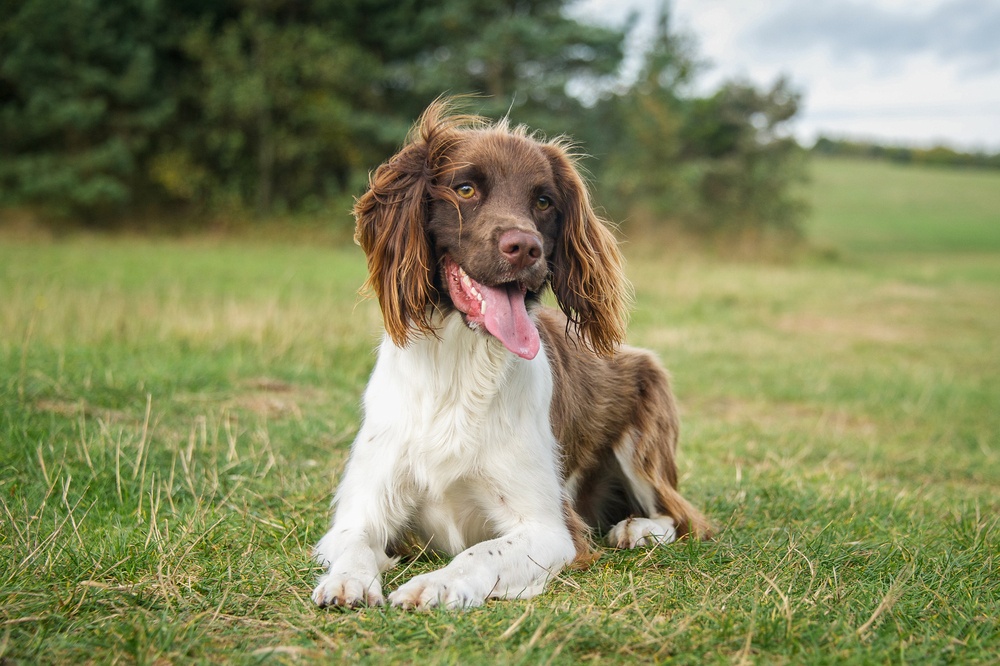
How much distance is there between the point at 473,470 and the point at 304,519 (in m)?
0.96

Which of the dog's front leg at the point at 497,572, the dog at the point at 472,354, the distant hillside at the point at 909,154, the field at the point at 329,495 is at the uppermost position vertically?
the distant hillside at the point at 909,154

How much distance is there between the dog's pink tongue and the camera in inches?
120

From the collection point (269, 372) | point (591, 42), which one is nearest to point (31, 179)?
point (591, 42)

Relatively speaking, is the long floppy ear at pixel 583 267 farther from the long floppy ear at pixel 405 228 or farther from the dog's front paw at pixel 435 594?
the dog's front paw at pixel 435 594

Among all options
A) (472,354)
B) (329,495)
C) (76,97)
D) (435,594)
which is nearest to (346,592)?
(435,594)

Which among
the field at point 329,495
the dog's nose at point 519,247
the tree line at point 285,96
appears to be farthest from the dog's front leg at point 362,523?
the tree line at point 285,96

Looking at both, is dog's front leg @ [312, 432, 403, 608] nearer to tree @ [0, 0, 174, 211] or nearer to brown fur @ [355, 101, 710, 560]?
brown fur @ [355, 101, 710, 560]

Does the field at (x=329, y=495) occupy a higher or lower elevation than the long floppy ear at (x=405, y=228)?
lower

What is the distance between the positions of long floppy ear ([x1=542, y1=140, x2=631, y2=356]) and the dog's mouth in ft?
1.24

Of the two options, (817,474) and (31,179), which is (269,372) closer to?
(817,474)

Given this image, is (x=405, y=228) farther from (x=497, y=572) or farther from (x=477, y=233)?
(x=497, y=572)

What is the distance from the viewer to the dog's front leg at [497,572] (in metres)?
2.79

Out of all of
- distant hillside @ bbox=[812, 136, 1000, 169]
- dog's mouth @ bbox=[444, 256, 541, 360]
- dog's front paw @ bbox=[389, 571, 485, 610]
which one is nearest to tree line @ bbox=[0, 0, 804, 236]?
dog's mouth @ bbox=[444, 256, 541, 360]

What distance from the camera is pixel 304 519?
12.5 ft
